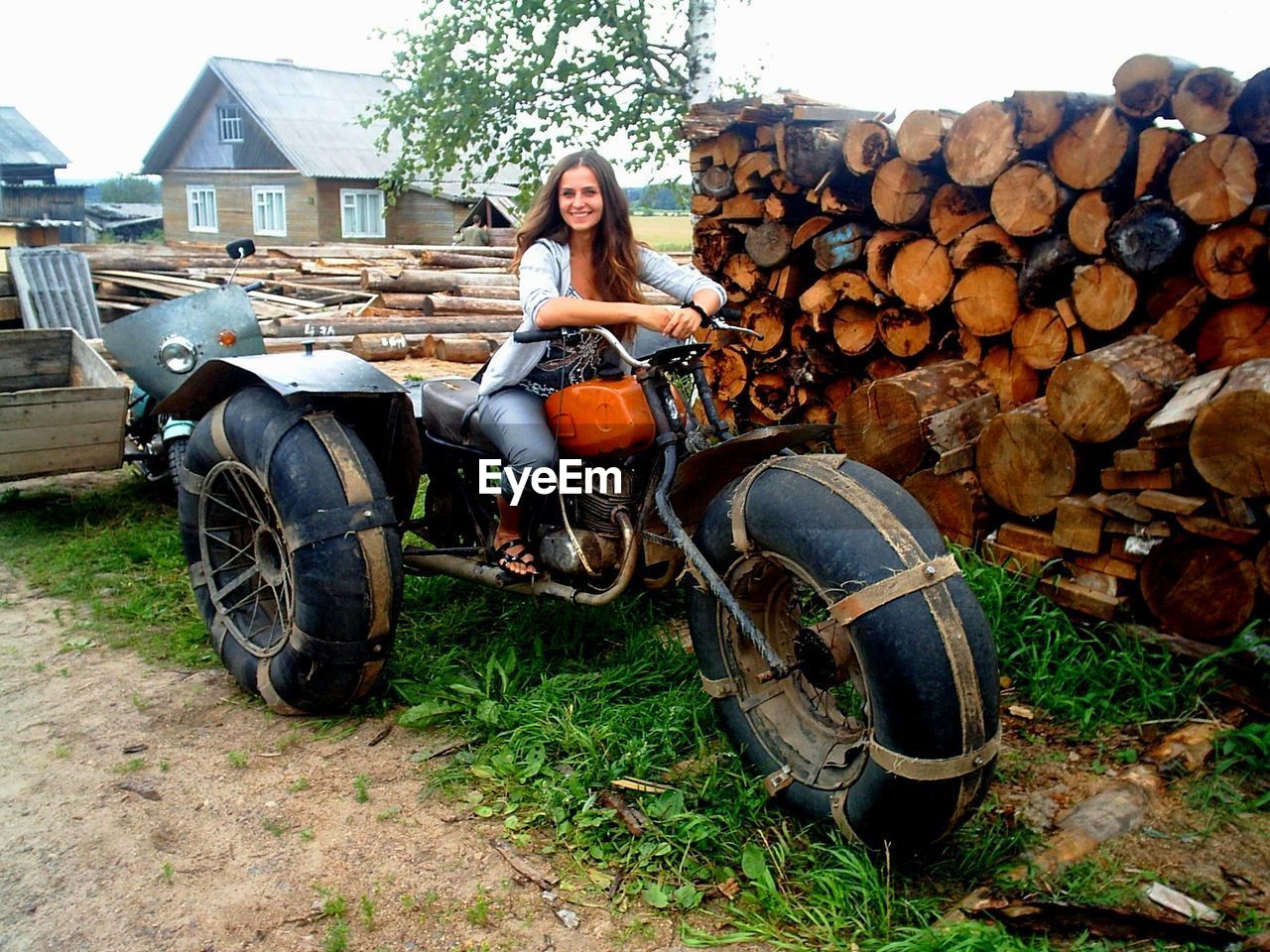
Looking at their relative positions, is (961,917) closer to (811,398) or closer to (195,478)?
(195,478)

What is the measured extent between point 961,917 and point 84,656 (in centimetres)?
331

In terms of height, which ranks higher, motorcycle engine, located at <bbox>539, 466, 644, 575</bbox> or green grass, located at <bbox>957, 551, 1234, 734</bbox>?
motorcycle engine, located at <bbox>539, 466, 644, 575</bbox>

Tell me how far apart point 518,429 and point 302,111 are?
31.5 meters

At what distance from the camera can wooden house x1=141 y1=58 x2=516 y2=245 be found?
97.6 ft

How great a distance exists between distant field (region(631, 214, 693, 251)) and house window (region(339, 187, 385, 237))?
747 centimetres

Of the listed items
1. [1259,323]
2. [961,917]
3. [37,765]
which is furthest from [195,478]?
[1259,323]

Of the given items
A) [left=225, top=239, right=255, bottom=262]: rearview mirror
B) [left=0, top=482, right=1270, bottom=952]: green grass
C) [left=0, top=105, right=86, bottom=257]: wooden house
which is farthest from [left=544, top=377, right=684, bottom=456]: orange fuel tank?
[left=0, top=105, right=86, bottom=257]: wooden house

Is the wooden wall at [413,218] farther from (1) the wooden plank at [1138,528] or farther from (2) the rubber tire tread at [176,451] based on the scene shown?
(1) the wooden plank at [1138,528]

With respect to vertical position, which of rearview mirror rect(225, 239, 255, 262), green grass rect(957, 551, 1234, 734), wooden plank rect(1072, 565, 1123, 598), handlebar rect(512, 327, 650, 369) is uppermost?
rearview mirror rect(225, 239, 255, 262)

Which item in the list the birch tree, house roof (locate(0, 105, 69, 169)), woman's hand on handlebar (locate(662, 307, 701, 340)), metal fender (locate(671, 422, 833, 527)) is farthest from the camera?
house roof (locate(0, 105, 69, 169))

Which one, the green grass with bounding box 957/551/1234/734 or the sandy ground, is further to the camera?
the green grass with bounding box 957/551/1234/734

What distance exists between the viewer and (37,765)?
3260mm

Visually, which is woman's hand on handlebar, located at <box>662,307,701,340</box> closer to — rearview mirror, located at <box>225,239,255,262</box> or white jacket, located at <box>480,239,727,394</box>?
white jacket, located at <box>480,239,727,394</box>

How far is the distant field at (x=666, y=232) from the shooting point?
2655cm
